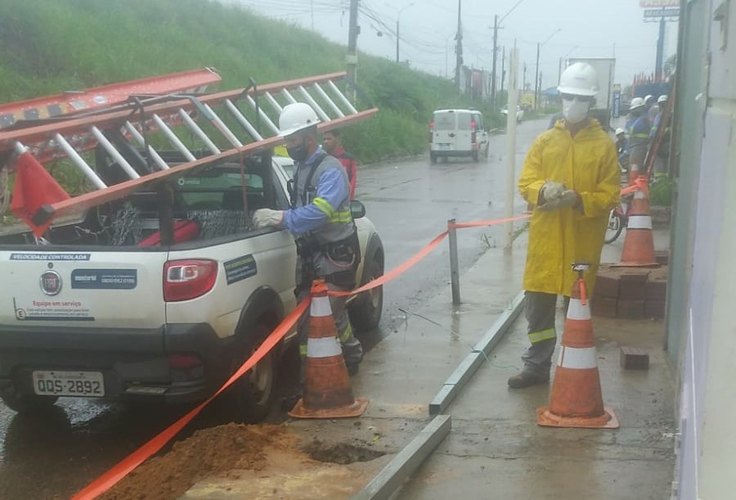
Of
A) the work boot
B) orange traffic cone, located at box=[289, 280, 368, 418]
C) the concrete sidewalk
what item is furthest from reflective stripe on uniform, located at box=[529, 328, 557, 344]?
orange traffic cone, located at box=[289, 280, 368, 418]

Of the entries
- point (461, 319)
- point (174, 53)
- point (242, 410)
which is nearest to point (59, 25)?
point (174, 53)

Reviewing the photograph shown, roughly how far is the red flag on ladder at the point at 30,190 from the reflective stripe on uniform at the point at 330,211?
78.3 inches

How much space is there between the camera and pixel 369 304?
26.0 feet

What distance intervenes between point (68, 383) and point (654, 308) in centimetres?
500

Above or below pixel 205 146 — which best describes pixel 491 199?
below

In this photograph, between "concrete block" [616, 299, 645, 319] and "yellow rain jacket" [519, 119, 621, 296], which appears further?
"concrete block" [616, 299, 645, 319]

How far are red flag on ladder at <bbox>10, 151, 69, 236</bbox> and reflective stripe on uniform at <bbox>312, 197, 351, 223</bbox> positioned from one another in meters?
1.99

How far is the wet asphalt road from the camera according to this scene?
5.02m

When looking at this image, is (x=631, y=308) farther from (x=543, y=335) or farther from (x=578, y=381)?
(x=578, y=381)

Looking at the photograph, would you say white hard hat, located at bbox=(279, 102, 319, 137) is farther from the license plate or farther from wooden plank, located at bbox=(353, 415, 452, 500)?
wooden plank, located at bbox=(353, 415, 452, 500)

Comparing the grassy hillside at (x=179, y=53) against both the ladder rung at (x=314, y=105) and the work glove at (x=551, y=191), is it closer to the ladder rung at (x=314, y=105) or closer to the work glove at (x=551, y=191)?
the ladder rung at (x=314, y=105)

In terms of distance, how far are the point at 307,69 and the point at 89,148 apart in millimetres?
43432

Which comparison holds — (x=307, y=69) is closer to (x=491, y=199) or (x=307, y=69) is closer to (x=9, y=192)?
(x=491, y=199)

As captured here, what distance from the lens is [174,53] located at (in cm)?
3447
